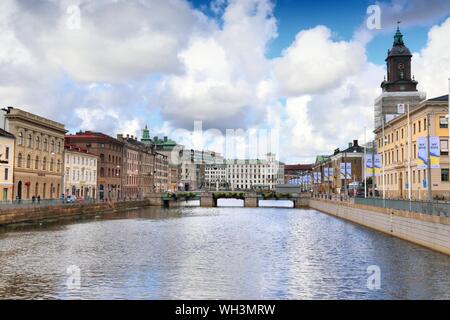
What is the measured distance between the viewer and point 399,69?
126 meters

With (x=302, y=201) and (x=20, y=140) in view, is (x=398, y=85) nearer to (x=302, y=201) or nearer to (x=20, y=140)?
(x=302, y=201)

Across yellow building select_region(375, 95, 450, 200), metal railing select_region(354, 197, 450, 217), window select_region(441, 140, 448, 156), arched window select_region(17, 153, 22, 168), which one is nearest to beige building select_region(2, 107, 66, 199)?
arched window select_region(17, 153, 22, 168)

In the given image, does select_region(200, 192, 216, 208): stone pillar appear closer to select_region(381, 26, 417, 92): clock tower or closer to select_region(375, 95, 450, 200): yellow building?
select_region(375, 95, 450, 200): yellow building

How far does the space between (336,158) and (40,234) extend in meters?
139

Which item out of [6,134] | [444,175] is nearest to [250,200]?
[444,175]

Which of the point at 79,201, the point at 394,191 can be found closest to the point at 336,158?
the point at 394,191

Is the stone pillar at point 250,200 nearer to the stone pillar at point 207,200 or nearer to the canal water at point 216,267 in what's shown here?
the stone pillar at point 207,200

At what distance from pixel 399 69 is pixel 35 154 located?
91.6 m

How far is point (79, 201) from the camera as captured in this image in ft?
275

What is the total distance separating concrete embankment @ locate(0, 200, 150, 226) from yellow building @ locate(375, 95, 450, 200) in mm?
45625

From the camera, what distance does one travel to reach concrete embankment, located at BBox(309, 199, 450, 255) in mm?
35094

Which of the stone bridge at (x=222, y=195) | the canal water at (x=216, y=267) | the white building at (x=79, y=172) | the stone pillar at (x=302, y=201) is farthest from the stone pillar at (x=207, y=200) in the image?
the canal water at (x=216, y=267)

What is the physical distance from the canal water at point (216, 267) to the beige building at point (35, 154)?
29952mm
